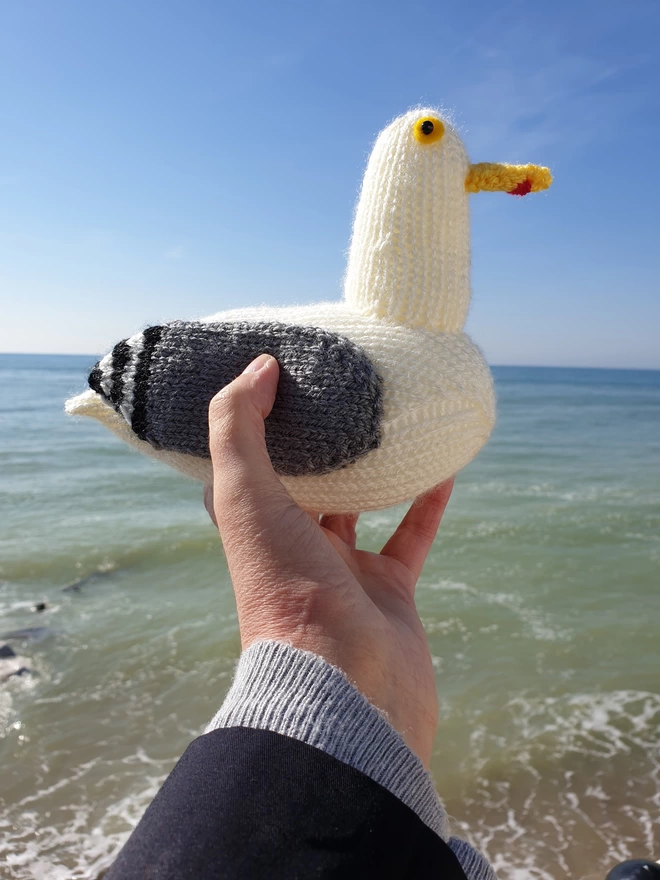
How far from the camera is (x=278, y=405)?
1173 millimetres

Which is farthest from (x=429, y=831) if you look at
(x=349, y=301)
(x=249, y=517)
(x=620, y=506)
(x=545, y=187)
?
(x=620, y=506)

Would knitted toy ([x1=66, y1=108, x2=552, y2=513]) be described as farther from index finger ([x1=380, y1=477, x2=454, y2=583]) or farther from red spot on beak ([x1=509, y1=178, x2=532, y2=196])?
index finger ([x1=380, y1=477, x2=454, y2=583])

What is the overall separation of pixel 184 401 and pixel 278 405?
0.58ft

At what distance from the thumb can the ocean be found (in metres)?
1.49

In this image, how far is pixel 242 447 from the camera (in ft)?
3.43

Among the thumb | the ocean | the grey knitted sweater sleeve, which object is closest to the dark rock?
the ocean

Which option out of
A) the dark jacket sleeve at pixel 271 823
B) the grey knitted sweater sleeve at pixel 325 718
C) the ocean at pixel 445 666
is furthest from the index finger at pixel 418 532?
the ocean at pixel 445 666

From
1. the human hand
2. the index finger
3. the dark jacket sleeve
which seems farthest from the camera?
the index finger

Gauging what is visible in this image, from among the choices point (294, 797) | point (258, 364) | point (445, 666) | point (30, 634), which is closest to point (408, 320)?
point (258, 364)

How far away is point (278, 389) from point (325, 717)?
600 mm

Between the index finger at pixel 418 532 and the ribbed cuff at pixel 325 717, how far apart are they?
30.0 inches

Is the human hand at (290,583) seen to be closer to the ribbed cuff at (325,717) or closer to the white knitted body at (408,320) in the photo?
the ribbed cuff at (325,717)

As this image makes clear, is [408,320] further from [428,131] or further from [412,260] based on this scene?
[428,131]

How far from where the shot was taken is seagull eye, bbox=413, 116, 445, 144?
1252 mm
